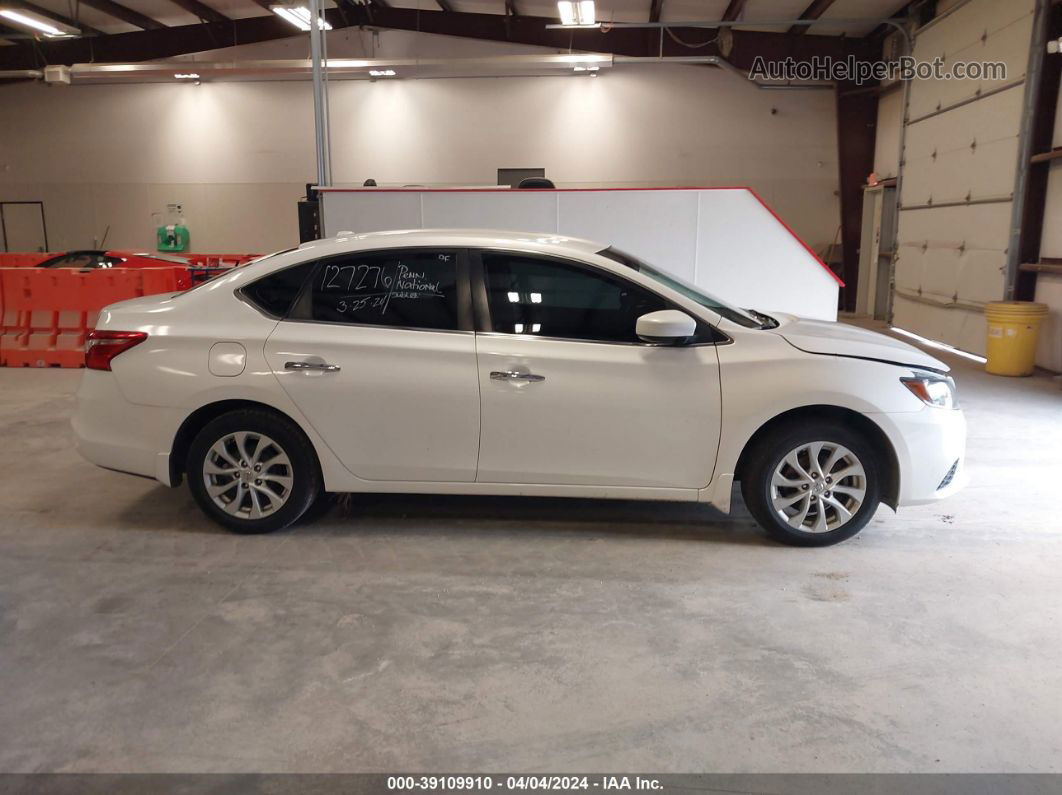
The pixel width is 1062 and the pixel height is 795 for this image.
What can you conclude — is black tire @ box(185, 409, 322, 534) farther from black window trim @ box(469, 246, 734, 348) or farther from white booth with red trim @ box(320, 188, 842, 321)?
white booth with red trim @ box(320, 188, 842, 321)

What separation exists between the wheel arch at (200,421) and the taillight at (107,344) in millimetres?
488

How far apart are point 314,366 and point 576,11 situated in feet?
30.6

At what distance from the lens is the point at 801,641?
3.12m

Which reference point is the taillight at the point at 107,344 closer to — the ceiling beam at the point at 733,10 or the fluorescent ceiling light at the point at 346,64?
the fluorescent ceiling light at the point at 346,64

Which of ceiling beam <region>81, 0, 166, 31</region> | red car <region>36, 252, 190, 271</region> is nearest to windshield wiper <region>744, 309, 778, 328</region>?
red car <region>36, 252, 190, 271</region>

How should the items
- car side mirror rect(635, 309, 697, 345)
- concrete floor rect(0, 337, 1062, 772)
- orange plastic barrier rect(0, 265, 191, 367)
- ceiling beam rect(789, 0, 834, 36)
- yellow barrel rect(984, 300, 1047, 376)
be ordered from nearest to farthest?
concrete floor rect(0, 337, 1062, 772)
car side mirror rect(635, 309, 697, 345)
yellow barrel rect(984, 300, 1047, 376)
orange plastic barrier rect(0, 265, 191, 367)
ceiling beam rect(789, 0, 834, 36)

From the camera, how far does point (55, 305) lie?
969cm

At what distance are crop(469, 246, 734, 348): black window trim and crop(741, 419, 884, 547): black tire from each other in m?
0.56

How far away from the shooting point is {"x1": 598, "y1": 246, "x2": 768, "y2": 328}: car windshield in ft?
13.4

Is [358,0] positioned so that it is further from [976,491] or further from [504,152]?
[976,491]

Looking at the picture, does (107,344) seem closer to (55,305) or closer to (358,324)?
(358,324)

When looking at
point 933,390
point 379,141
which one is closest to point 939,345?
point 933,390

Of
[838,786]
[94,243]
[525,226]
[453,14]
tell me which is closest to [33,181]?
[94,243]

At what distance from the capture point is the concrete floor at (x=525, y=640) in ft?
8.14
